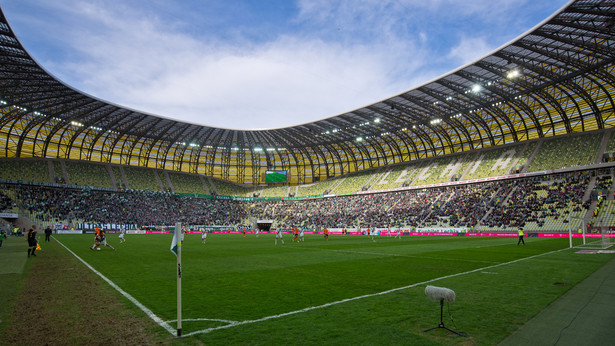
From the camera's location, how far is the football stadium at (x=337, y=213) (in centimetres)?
741

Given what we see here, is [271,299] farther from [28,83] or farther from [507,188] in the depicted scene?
[507,188]

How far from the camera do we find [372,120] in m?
59.5

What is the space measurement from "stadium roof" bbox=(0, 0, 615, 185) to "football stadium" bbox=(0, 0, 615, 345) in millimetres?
327

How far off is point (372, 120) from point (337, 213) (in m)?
22.8

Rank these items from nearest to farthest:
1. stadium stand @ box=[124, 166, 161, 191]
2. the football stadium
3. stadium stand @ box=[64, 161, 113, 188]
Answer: the football stadium → stadium stand @ box=[64, 161, 113, 188] → stadium stand @ box=[124, 166, 161, 191]

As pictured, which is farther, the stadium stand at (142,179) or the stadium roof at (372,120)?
the stadium stand at (142,179)

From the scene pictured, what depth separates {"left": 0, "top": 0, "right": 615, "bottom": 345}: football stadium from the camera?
741 cm

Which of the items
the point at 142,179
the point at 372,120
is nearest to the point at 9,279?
the point at 372,120

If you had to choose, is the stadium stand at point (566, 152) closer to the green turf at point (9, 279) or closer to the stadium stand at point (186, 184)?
the green turf at point (9, 279)

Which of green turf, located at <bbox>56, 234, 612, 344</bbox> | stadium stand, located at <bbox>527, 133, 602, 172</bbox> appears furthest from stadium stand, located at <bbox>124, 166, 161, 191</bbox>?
stadium stand, located at <bbox>527, 133, 602, 172</bbox>

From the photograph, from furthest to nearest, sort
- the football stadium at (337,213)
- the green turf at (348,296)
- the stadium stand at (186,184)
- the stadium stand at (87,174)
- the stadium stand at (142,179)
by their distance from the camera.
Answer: the stadium stand at (186,184)
the stadium stand at (142,179)
the stadium stand at (87,174)
the football stadium at (337,213)
the green turf at (348,296)

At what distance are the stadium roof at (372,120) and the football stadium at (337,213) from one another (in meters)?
0.33

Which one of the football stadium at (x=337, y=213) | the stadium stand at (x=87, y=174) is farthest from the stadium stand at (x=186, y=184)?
the stadium stand at (x=87, y=174)

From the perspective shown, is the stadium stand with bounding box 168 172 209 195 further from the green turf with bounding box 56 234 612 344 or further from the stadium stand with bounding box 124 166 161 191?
the green turf with bounding box 56 234 612 344
